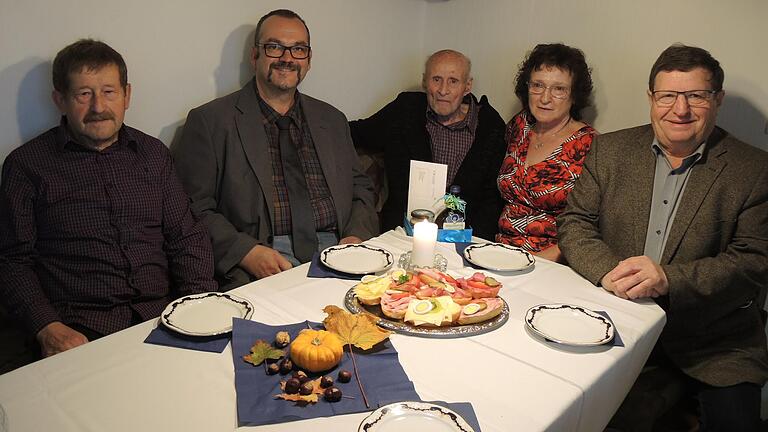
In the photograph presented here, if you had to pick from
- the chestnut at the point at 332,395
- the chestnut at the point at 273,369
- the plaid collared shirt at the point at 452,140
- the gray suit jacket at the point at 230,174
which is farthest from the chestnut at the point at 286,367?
the plaid collared shirt at the point at 452,140

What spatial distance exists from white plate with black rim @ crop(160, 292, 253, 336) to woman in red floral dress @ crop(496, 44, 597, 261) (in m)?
1.30

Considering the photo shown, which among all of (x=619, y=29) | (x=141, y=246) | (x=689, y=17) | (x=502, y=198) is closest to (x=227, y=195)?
(x=141, y=246)

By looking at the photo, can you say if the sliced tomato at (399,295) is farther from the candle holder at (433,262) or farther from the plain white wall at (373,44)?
the plain white wall at (373,44)

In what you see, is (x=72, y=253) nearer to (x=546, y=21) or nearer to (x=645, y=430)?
(x=645, y=430)

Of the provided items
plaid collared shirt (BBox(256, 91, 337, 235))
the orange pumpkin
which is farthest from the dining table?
plaid collared shirt (BBox(256, 91, 337, 235))

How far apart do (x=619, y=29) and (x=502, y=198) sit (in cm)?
92

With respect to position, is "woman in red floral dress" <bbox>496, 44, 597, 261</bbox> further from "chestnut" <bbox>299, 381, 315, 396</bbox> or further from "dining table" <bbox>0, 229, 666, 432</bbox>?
"chestnut" <bbox>299, 381, 315, 396</bbox>

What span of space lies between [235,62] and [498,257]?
1402mm

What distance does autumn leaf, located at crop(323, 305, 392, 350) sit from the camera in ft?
3.96

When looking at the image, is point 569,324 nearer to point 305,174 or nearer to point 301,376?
point 301,376

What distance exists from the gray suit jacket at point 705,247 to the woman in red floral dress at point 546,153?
339 mm

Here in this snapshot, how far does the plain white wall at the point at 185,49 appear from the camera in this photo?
189 centimetres

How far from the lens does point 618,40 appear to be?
103 inches

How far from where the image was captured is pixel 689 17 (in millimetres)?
2418
